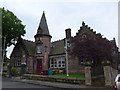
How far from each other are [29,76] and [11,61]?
11.4m

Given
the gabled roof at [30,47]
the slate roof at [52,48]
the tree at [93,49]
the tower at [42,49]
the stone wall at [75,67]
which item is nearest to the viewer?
the tree at [93,49]

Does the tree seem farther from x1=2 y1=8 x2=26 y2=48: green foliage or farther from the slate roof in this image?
x1=2 y1=8 x2=26 y2=48: green foliage

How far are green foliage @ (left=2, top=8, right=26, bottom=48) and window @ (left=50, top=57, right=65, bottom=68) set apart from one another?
10.8m

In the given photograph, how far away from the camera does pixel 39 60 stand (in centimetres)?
2830

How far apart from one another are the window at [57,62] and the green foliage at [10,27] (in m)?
10.8

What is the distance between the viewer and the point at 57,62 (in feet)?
88.8

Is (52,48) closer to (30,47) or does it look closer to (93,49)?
(30,47)

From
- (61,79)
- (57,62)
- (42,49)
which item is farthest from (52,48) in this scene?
(61,79)

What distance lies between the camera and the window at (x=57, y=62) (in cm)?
2642

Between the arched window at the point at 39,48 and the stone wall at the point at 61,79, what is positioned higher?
the arched window at the point at 39,48

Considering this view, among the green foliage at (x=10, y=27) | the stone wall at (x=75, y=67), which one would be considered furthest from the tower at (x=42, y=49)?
the stone wall at (x=75, y=67)

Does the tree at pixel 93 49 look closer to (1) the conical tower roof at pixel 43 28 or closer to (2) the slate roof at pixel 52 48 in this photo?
(2) the slate roof at pixel 52 48

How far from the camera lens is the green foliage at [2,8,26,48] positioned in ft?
94.7

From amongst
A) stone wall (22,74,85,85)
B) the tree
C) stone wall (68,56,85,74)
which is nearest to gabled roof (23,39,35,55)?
stone wall (22,74,85,85)
